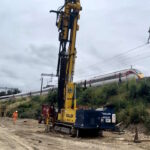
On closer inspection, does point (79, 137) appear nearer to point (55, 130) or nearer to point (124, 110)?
point (55, 130)

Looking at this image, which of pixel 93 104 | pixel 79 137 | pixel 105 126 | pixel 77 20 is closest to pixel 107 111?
pixel 105 126

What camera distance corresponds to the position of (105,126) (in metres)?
18.6

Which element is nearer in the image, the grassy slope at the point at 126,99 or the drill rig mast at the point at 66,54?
the drill rig mast at the point at 66,54

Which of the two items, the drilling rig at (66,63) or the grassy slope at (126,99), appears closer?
the drilling rig at (66,63)

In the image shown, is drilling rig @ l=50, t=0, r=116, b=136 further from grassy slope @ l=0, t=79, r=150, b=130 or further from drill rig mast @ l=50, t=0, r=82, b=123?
grassy slope @ l=0, t=79, r=150, b=130

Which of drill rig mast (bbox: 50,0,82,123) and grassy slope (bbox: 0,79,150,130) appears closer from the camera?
drill rig mast (bbox: 50,0,82,123)

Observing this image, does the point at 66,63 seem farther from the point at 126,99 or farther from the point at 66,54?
the point at 126,99

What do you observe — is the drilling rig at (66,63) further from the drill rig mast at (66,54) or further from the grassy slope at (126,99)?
the grassy slope at (126,99)

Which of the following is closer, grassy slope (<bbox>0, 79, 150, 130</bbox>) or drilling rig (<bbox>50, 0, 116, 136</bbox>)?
drilling rig (<bbox>50, 0, 116, 136</bbox>)

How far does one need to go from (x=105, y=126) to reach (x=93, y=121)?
0.94m

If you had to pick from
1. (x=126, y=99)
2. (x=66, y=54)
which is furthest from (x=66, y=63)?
(x=126, y=99)

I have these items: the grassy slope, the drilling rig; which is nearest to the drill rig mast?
the drilling rig

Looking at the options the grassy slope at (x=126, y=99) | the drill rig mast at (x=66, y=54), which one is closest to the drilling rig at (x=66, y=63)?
the drill rig mast at (x=66, y=54)

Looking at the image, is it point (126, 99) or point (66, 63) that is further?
point (126, 99)
